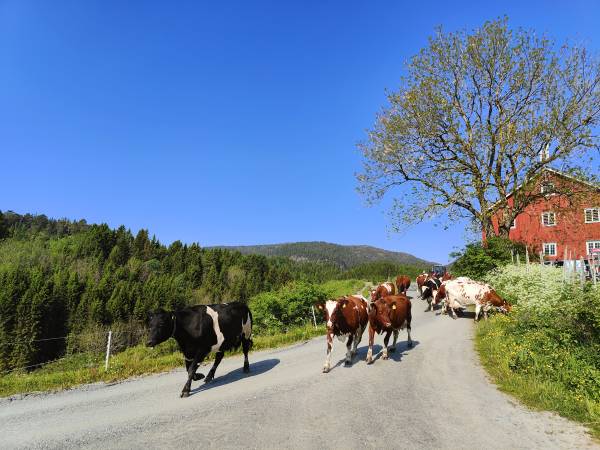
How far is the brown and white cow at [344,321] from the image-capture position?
36.0 ft

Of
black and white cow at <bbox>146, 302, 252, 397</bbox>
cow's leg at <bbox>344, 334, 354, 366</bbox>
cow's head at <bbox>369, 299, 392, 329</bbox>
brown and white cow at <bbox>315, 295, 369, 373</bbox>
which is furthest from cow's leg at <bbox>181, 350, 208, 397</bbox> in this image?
cow's head at <bbox>369, 299, 392, 329</bbox>

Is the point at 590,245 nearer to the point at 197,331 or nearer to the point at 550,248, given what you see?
the point at 550,248

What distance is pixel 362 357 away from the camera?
12188 mm

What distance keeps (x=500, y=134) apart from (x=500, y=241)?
7.55 metres

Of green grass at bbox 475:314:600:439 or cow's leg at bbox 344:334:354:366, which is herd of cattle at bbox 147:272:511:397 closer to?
cow's leg at bbox 344:334:354:366

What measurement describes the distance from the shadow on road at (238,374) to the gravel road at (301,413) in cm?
6

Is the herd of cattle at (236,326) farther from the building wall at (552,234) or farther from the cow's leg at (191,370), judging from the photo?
the building wall at (552,234)

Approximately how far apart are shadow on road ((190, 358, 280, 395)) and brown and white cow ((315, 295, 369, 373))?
2120 mm

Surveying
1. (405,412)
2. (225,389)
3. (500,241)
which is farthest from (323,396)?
(500,241)

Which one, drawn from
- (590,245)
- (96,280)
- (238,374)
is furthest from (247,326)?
(96,280)

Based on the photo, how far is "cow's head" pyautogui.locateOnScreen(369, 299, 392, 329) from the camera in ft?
37.5

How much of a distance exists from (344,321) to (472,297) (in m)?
10.9

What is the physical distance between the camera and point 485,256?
1078 inches

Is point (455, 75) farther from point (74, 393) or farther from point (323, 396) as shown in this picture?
point (74, 393)
